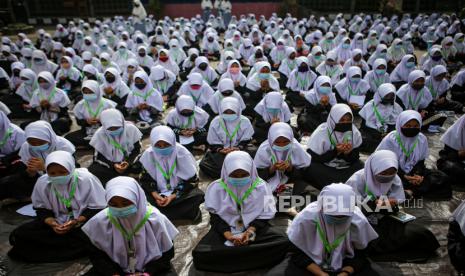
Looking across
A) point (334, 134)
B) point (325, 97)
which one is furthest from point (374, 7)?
point (334, 134)

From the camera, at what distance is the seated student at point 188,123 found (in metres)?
5.56

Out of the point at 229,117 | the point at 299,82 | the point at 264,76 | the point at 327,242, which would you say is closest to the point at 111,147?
the point at 229,117

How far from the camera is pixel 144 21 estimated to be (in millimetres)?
17312

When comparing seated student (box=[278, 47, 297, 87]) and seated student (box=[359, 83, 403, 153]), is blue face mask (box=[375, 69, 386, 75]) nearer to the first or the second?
seated student (box=[359, 83, 403, 153])

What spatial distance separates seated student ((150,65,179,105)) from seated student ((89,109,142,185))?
3.12 metres

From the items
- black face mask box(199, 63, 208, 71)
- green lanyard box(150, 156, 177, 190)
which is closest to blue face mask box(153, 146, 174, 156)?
green lanyard box(150, 156, 177, 190)

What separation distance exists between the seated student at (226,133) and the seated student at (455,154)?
2.83 metres

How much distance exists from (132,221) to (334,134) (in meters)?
2.95

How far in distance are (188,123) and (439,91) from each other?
5.30 m

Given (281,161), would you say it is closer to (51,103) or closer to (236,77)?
(236,77)

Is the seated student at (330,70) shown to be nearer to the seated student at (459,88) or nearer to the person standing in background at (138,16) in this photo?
the seated student at (459,88)

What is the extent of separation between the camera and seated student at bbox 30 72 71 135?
6.63 metres

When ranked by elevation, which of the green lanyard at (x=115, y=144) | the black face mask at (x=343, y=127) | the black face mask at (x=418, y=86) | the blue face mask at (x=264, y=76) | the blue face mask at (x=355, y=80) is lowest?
the green lanyard at (x=115, y=144)

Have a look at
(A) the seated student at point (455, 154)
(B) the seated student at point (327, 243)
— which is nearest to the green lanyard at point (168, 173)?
(B) the seated student at point (327, 243)
